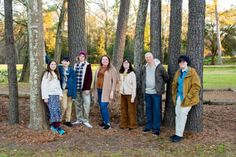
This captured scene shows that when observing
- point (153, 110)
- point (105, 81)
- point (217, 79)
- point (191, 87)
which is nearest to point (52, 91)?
point (105, 81)

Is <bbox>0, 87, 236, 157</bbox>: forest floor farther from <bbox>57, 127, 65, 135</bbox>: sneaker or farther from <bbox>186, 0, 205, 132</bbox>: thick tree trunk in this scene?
<bbox>186, 0, 205, 132</bbox>: thick tree trunk

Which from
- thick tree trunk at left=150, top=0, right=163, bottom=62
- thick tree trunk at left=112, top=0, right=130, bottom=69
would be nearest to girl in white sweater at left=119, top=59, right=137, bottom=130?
thick tree trunk at left=150, top=0, right=163, bottom=62

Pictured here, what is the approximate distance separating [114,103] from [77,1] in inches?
142

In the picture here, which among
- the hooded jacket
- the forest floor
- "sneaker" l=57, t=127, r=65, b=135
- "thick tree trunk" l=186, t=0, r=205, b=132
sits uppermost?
"thick tree trunk" l=186, t=0, r=205, b=132

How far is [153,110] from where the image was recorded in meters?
8.92

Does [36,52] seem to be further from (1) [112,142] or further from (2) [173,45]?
(2) [173,45]

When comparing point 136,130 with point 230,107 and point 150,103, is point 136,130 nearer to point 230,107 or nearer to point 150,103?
point 150,103

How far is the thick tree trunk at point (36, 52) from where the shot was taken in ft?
27.7

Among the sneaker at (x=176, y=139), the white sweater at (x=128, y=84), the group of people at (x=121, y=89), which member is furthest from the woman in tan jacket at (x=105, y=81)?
the sneaker at (x=176, y=139)

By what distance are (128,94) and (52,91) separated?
5.79 feet

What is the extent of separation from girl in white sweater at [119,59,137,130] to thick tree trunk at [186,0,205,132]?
1.33 meters

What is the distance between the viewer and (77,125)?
30.9ft

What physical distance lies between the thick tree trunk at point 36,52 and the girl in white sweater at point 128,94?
1.88m

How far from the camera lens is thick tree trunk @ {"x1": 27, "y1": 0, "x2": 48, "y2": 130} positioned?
8.45 meters
